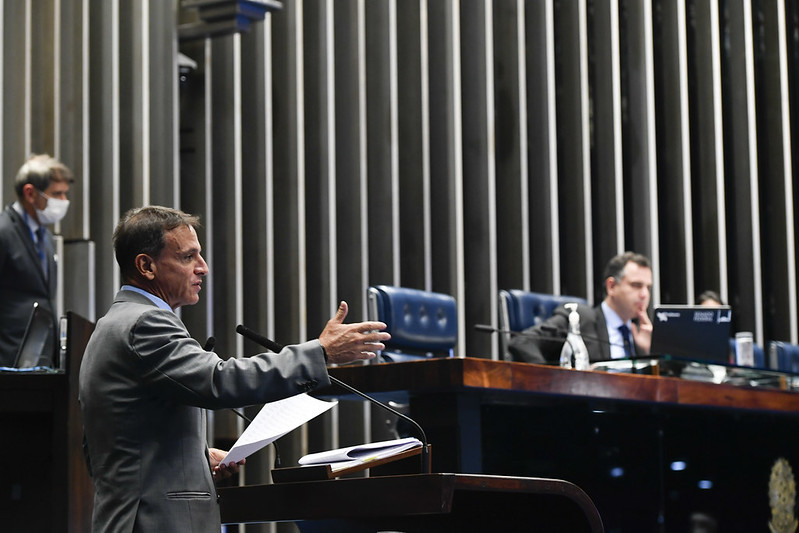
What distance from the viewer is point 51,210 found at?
171 inches

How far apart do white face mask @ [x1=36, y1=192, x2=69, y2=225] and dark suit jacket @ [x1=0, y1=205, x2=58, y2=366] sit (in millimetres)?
67

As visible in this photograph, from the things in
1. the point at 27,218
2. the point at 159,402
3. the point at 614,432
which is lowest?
the point at 614,432

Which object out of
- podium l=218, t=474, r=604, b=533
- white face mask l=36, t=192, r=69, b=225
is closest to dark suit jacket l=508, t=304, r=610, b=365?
podium l=218, t=474, r=604, b=533

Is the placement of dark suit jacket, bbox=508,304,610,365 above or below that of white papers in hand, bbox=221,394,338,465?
above

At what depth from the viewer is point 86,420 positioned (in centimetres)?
204

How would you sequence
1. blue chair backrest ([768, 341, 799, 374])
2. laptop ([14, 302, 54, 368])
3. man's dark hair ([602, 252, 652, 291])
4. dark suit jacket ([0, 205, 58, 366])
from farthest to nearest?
blue chair backrest ([768, 341, 799, 374]), man's dark hair ([602, 252, 652, 291]), dark suit jacket ([0, 205, 58, 366]), laptop ([14, 302, 54, 368])

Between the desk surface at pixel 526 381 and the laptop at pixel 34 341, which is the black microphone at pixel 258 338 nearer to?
the desk surface at pixel 526 381

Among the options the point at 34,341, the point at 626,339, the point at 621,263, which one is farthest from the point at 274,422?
the point at 621,263

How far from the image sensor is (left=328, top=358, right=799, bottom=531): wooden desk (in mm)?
2961

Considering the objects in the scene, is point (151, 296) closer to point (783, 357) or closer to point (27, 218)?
point (27, 218)

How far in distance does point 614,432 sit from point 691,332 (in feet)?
2.10

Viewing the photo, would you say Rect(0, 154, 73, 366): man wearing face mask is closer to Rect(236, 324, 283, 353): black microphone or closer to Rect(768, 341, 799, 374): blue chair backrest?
Rect(236, 324, 283, 353): black microphone

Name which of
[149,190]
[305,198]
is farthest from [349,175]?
[149,190]

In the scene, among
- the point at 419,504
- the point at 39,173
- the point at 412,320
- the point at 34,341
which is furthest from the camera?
the point at 39,173
